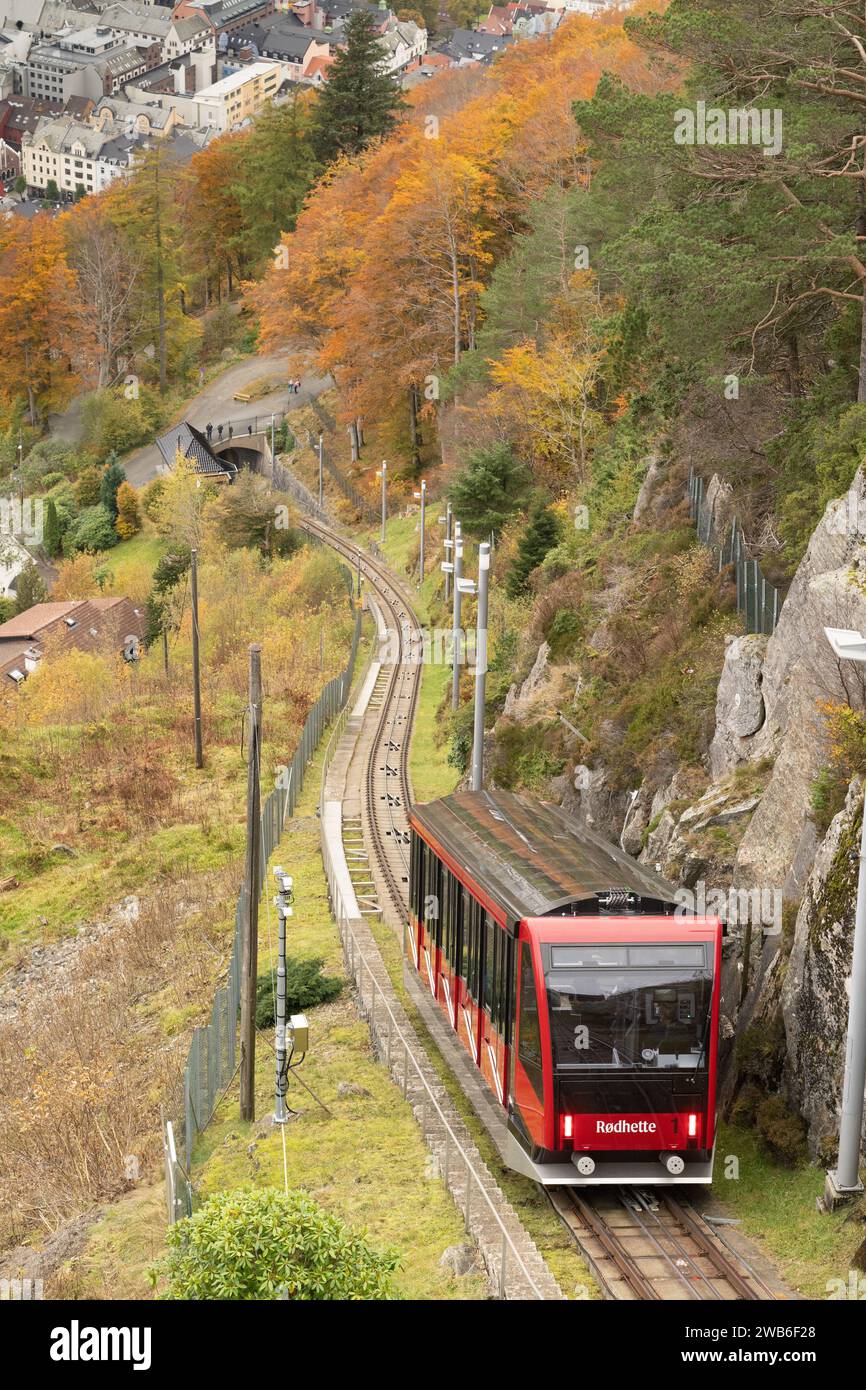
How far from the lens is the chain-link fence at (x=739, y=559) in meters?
26.8

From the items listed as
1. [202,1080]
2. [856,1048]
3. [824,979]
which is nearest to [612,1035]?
[824,979]

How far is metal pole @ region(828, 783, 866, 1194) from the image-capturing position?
15.1 meters

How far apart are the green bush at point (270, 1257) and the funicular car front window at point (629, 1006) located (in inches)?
133

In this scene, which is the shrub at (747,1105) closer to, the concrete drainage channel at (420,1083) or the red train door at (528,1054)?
the red train door at (528,1054)

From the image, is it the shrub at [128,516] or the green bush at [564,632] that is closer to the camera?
the green bush at [564,632]

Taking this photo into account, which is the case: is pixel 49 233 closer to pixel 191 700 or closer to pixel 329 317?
pixel 329 317


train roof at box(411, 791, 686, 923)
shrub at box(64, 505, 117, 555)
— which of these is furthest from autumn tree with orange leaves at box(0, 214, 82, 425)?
train roof at box(411, 791, 686, 923)

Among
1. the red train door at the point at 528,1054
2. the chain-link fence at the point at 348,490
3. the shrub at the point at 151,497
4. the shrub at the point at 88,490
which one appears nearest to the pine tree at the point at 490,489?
the chain-link fence at the point at 348,490

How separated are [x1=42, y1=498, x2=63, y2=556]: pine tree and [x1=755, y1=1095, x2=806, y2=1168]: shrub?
70753 mm

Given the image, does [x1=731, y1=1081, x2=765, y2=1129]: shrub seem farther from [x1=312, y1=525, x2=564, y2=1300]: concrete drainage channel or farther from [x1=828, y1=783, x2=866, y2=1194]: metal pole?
[x1=312, y1=525, x2=564, y2=1300]: concrete drainage channel

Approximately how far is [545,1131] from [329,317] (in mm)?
64670

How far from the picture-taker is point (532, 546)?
4772cm

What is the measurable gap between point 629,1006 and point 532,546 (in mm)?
32124
